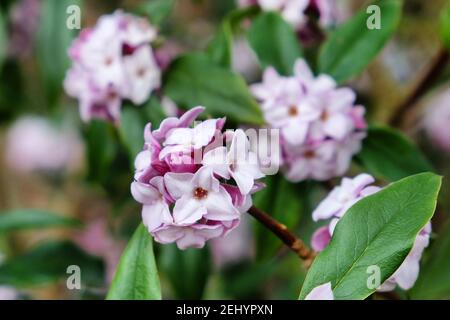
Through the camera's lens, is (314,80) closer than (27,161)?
Yes

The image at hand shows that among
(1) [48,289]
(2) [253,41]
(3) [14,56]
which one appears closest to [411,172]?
(2) [253,41]

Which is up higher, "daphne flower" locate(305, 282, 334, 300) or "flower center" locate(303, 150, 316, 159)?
"flower center" locate(303, 150, 316, 159)

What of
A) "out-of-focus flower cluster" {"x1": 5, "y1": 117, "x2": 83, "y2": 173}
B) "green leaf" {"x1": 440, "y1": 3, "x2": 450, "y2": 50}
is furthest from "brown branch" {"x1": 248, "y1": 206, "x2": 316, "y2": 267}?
"out-of-focus flower cluster" {"x1": 5, "y1": 117, "x2": 83, "y2": 173}

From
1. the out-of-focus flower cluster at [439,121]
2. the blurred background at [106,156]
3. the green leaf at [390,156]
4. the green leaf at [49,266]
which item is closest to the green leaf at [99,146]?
the blurred background at [106,156]

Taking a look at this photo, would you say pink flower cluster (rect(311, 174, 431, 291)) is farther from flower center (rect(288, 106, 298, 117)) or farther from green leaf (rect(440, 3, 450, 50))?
green leaf (rect(440, 3, 450, 50))

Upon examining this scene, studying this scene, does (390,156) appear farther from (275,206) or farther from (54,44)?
(54,44)
